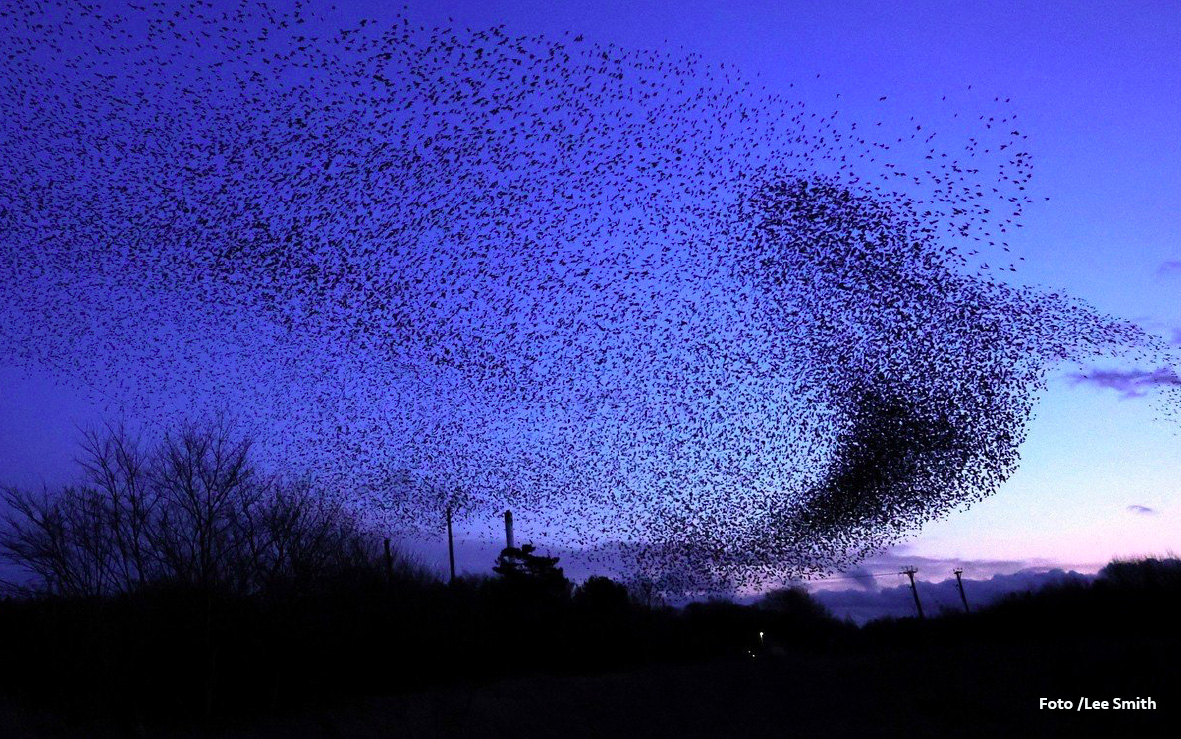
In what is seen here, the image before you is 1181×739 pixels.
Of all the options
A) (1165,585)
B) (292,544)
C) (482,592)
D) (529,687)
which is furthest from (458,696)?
(1165,585)

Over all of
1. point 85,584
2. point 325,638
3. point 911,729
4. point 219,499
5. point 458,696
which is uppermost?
point 219,499

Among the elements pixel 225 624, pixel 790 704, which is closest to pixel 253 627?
pixel 225 624

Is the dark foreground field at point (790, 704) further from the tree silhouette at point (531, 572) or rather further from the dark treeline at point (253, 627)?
the tree silhouette at point (531, 572)

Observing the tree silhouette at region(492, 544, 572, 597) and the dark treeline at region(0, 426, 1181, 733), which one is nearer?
the dark treeline at region(0, 426, 1181, 733)

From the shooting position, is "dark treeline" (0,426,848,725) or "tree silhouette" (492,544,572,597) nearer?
"dark treeline" (0,426,848,725)

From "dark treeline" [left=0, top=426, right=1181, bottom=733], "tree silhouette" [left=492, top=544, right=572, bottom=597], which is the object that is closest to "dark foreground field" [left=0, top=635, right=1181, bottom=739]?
"dark treeline" [left=0, top=426, right=1181, bottom=733]

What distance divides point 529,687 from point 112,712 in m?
16.2

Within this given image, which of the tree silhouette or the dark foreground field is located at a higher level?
the tree silhouette

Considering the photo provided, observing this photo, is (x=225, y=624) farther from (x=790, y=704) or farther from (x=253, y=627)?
(x=790, y=704)

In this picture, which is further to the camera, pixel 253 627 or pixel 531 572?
pixel 531 572

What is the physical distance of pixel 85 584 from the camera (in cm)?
3744

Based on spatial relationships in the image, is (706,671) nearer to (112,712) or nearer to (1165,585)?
(112,712)

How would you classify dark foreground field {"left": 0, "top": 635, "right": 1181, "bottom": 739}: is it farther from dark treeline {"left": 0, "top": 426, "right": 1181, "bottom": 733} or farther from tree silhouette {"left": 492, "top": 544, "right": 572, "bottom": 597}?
tree silhouette {"left": 492, "top": 544, "right": 572, "bottom": 597}

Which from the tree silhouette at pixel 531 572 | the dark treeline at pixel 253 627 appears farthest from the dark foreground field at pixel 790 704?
the tree silhouette at pixel 531 572
